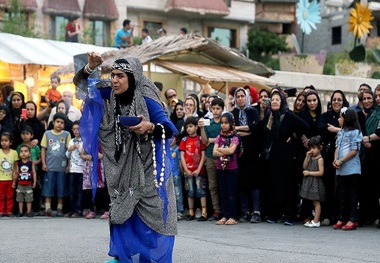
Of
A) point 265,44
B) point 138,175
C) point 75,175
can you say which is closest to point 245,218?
point 75,175

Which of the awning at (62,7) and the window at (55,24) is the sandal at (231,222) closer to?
the window at (55,24)

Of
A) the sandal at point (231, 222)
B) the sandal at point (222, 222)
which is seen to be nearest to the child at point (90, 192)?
the sandal at point (222, 222)

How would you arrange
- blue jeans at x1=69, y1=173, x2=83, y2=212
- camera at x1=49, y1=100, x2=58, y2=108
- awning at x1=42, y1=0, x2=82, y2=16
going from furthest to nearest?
awning at x1=42, y1=0, x2=82, y2=16 < camera at x1=49, y1=100, x2=58, y2=108 < blue jeans at x1=69, y1=173, x2=83, y2=212

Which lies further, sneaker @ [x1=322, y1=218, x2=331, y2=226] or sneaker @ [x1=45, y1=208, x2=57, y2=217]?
sneaker @ [x1=45, y1=208, x2=57, y2=217]

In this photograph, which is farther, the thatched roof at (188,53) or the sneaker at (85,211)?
the thatched roof at (188,53)

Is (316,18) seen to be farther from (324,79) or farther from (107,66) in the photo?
(107,66)

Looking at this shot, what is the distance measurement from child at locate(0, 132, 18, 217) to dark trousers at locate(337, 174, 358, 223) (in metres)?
5.22

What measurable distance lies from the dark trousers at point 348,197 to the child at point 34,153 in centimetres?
500

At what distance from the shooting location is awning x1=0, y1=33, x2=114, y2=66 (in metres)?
16.5

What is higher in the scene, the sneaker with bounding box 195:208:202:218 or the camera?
the camera

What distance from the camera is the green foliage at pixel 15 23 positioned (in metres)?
22.0

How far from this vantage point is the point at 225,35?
3569 cm

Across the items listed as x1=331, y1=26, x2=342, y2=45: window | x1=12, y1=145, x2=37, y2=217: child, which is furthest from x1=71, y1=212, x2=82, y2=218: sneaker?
x1=331, y1=26, x2=342, y2=45: window

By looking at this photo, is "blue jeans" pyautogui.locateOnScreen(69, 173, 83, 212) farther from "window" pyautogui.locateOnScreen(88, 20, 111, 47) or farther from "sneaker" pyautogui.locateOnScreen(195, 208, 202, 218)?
"window" pyautogui.locateOnScreen(88, 20, 111, 47)
